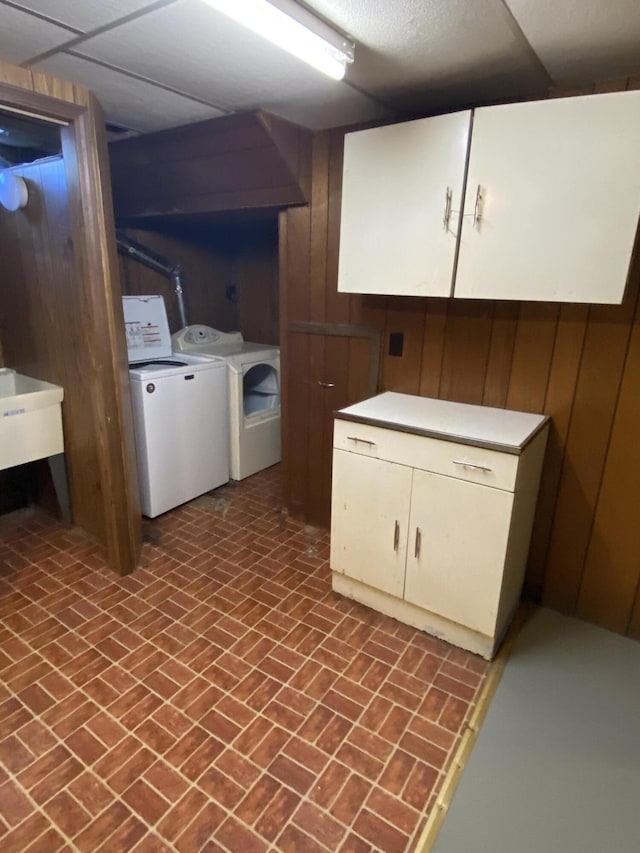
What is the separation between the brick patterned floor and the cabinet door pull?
5.45ft

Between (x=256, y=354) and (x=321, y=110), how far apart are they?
5.37ft

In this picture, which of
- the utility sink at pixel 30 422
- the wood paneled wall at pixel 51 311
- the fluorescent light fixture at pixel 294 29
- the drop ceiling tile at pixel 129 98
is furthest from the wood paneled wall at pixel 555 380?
the utility sink at pixel 30 422

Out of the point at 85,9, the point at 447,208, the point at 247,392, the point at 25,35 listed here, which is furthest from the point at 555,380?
the point at 247,392

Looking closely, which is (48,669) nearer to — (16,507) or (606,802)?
(16,507)

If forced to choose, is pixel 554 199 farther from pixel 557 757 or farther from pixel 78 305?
pixel 78 305

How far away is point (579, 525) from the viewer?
2055 millimetres

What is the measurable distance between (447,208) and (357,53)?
0.58 metres

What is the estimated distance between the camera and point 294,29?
1.34 m

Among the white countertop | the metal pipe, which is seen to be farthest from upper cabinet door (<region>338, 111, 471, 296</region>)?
the metal pipe

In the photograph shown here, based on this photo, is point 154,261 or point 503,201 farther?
point 154,261

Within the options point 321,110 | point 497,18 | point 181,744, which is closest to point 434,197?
point 497,18

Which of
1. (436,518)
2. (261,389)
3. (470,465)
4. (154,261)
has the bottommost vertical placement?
→ (436,518)

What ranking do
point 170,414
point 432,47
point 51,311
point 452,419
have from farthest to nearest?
1. point 170,414
2. point 51,311
3. point 452,419
4. point 432,47

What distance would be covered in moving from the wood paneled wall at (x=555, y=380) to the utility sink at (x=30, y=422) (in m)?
1.51
